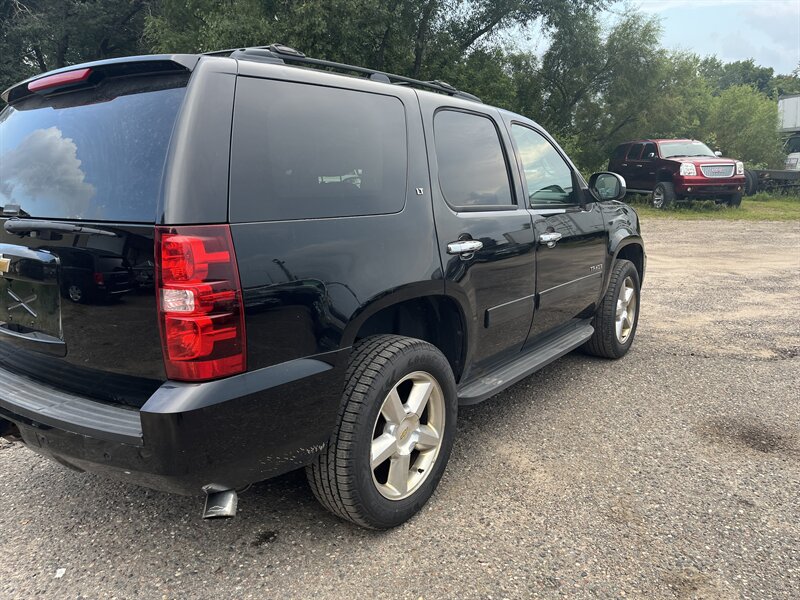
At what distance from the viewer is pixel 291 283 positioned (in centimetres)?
200

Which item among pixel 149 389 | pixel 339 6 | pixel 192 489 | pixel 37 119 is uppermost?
pixel 339 6

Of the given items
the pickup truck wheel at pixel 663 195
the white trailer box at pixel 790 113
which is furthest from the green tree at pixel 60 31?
the white trailer box at pixel 790 113

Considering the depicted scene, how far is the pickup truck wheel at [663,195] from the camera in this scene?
16.8 metres

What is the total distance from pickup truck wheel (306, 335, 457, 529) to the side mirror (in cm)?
230

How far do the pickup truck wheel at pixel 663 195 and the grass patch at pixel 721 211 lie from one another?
0.21m

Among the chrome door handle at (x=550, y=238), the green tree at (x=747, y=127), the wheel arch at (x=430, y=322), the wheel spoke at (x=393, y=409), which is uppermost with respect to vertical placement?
the green tree at (x=747, y=127)

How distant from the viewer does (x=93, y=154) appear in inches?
82.2

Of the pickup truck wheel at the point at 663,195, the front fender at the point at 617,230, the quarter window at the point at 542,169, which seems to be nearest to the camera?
the quarter window at the point at 542,169

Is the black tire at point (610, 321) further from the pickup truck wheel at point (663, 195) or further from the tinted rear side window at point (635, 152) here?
the tinted rear side window at point (635, 152)

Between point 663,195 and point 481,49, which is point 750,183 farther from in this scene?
point 481,49

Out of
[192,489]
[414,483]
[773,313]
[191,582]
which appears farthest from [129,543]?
[773,313]

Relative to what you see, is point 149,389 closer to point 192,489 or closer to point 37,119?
point 192,489

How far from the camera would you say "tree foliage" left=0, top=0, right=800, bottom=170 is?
48.7 feet

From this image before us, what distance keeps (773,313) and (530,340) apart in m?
4.19
